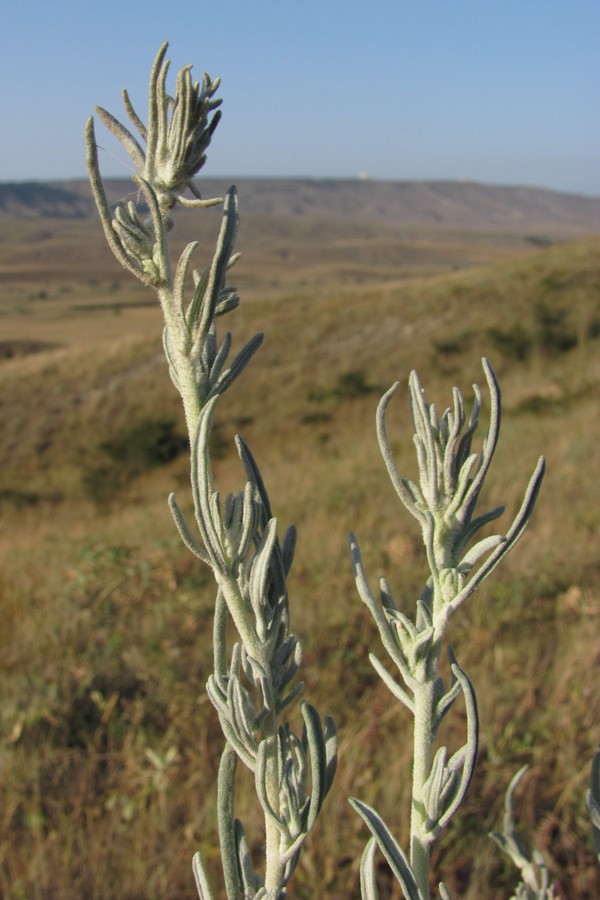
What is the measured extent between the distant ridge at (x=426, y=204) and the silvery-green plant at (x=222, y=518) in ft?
530

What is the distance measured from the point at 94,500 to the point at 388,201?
604 feet

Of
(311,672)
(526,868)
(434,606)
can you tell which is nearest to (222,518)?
(434,606)

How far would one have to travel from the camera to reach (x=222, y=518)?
0.62m

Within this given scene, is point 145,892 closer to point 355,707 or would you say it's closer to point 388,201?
point 355,707

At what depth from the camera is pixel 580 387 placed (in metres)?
13.6

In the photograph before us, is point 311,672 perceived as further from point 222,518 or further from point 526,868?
point 222,518

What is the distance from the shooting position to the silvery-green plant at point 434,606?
1.91 ft

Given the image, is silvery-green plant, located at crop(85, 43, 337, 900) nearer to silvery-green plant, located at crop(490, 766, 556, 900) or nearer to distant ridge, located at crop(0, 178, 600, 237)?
silvery-green plant, located at crop(490, 766, 556, 900)

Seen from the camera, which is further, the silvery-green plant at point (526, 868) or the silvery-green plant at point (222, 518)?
the silvery-green plant at point (526, 868)

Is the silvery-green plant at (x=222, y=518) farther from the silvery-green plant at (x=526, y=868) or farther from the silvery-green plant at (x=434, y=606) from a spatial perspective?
the silvery-green plant at (x=526, y=868)

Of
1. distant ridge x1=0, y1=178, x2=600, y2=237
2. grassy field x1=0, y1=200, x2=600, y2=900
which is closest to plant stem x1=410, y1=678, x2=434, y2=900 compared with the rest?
grassy field x1=0, y1=200, x2=600, y2=900

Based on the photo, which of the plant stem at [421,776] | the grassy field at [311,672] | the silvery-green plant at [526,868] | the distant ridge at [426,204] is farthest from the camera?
the distant ridge at [426,204]

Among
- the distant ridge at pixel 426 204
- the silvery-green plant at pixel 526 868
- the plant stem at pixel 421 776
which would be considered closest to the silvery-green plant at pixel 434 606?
the plant stem at pixel 421 776

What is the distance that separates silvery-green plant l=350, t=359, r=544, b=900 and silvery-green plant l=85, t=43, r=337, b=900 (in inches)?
2.9
